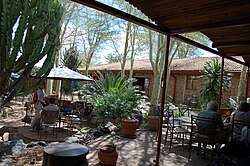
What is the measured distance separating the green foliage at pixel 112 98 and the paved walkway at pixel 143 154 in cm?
200

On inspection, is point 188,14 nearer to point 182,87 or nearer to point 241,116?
point 241,116

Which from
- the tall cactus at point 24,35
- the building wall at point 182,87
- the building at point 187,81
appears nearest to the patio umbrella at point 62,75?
the tall cactus at point 24,35

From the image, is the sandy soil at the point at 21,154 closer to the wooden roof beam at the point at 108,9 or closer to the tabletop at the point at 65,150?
the tabletop at the point at 65,150

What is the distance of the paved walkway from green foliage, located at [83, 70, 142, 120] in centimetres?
200

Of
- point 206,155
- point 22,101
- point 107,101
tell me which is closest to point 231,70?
point 107,101

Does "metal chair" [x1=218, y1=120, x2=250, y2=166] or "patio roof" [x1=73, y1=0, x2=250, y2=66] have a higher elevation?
"patio roof" [x1=73, y1=0, x2=250, y2=66]

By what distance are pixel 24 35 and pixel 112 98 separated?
4.59 metres

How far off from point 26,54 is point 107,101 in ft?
14.5

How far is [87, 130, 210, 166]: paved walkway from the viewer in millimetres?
4582

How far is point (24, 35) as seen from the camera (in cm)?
471

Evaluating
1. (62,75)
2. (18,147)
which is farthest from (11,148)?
(62,75)

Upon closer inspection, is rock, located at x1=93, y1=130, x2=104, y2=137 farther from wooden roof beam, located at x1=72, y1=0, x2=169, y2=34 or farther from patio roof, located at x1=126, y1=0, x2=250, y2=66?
wooden roof beam, located at x1=72, y1=0, x2=169, y2=34

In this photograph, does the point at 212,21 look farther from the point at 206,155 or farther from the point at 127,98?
the point at 127,98

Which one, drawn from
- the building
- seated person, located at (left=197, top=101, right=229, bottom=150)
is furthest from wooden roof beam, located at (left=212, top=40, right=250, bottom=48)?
the building
